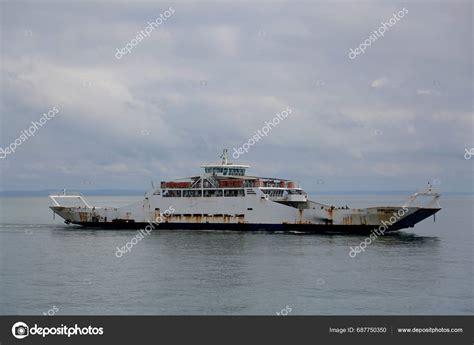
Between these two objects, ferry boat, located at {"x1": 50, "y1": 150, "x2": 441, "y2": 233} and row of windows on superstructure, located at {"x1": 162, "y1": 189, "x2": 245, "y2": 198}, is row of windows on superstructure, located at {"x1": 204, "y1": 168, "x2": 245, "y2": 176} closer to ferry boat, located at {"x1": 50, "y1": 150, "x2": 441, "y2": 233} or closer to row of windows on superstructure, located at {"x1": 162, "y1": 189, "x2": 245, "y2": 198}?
ferry boat, located at {"x1": 50, "y1": 150, "x2": 441, "y2": 233}

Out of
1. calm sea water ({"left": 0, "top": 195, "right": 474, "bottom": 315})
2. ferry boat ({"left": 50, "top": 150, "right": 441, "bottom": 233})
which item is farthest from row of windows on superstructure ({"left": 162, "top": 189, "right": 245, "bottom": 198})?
calm sea water ({"left": 0, "top": 195, "right": 474, "bottom": 315})

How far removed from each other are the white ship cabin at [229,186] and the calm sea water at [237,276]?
7.56 meters

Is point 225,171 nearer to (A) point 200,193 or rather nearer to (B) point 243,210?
(A) point 200,193

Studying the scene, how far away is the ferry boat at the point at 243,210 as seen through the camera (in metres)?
66.7

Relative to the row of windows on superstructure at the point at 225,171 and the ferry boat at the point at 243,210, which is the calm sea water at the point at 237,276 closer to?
the ferry boat at the point at 243,210

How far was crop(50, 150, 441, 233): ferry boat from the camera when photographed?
66688 mm

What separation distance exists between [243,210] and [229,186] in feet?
10.9

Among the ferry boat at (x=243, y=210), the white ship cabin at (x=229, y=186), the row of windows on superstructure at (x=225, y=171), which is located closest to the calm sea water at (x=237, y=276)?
the ferry boat at (x=243, y=210)

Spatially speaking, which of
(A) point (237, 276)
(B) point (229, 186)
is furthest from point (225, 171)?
(A) point (237, 276)

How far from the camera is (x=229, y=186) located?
7138 centimetres

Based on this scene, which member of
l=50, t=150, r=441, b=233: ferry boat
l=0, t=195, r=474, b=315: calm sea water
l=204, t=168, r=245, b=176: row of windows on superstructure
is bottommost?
l=0, t=195, r=474, b=315: calm sea water

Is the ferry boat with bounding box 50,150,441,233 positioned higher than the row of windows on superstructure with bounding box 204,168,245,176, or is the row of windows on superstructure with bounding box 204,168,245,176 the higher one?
the row of windows on superstructure with bounding box 204,168,245,176

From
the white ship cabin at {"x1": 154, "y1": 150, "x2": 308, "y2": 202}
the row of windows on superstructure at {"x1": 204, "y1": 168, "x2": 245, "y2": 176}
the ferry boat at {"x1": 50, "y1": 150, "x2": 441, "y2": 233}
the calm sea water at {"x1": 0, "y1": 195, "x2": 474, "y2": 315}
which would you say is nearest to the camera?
the calm sea water at {"x1": 0, "y1": 195, "x2": 474, "y2": 315}
